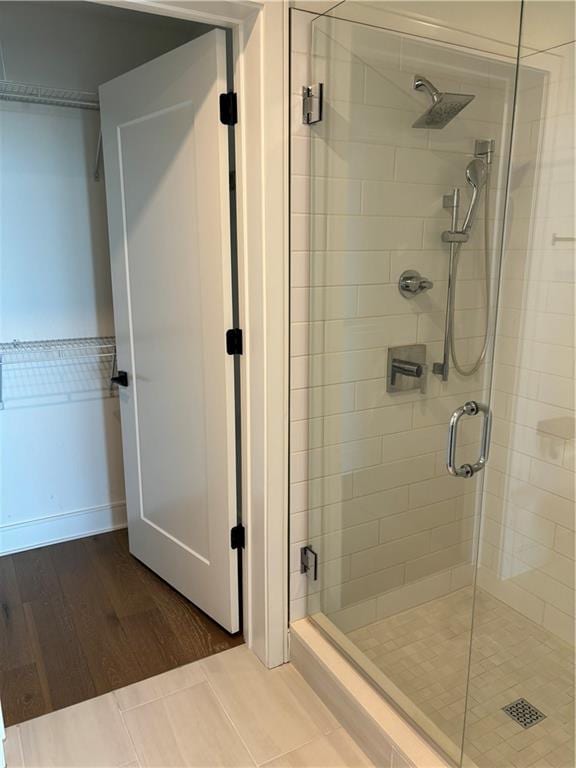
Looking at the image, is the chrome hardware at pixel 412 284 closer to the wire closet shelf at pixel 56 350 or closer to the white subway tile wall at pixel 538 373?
the white subway tile wall at pixel 538 373

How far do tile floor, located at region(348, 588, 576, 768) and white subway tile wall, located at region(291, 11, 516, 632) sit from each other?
0.34ft

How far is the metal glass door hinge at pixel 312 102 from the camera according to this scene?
5.94 feet

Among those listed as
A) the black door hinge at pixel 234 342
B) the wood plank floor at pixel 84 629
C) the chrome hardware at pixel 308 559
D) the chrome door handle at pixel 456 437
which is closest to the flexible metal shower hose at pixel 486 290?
the chrome door handle at pixel 456 437

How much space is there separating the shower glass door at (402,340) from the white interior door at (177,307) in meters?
0.32

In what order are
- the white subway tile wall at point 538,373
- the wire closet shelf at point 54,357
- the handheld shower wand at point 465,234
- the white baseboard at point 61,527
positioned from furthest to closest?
the white baseboard at point 61,527
the wire closet shelf at point 54,357
the white subway tile wall at point 538,373
the handheld shower wand at point 465,234

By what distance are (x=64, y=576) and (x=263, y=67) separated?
225 cm

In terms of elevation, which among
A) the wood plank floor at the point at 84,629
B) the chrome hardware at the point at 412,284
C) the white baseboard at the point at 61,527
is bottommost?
the wood plank floor at the point at 84,629

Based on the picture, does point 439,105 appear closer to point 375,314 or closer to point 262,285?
point 375,314

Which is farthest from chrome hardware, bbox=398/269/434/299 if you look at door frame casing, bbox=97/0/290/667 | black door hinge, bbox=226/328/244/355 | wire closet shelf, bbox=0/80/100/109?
wire closet shelf, bbox=0/80/100/109

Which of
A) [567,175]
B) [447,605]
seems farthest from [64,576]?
[567,175]

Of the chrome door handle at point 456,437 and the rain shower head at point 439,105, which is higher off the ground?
the rain shower head at point 439,105

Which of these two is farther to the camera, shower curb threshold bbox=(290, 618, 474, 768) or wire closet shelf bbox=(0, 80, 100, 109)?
wire closet shelf bbox=(0, 80, 100, 109)

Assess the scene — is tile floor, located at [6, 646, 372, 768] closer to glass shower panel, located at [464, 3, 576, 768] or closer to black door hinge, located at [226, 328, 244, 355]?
glass shower panel, located at [464, 3, 576, 768]

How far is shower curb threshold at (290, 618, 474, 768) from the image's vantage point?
5.39ft
